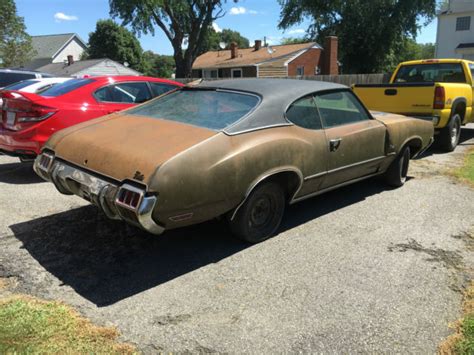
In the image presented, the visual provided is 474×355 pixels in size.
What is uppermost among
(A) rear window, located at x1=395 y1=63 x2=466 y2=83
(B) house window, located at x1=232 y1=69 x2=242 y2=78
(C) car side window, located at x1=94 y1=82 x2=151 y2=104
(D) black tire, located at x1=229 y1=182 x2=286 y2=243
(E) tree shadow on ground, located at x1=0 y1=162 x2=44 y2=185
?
(B) house window, located at x1=232 y1=69 x2=242 y2=78

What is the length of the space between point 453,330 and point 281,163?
6.22ft

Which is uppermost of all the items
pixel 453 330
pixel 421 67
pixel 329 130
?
pixel 421 67

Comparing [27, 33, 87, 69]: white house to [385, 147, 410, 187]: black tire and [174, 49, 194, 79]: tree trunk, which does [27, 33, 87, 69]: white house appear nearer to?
[174, 49, 194, 79]: tree trunk

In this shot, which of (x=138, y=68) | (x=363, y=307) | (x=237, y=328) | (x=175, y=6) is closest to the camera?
(x=237, y=328)

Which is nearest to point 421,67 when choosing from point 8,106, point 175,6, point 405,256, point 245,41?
point 405,256

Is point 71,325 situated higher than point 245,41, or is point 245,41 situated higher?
point 245,41

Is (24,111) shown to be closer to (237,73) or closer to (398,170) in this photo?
(398,170)

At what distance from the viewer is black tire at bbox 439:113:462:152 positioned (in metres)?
8.55

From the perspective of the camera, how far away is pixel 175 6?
1428 inches

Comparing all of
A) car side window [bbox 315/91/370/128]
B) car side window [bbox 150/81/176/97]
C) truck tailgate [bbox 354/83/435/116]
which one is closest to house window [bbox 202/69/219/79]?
truck tailgate [bbox 354/83/435/116]

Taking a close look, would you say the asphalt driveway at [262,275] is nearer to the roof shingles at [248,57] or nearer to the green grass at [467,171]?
the green grass at [467,171]

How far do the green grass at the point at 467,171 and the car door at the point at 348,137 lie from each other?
2.21m

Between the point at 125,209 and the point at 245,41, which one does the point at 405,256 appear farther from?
the point at 245,41

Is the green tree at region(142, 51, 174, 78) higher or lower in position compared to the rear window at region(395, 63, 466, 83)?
higher
